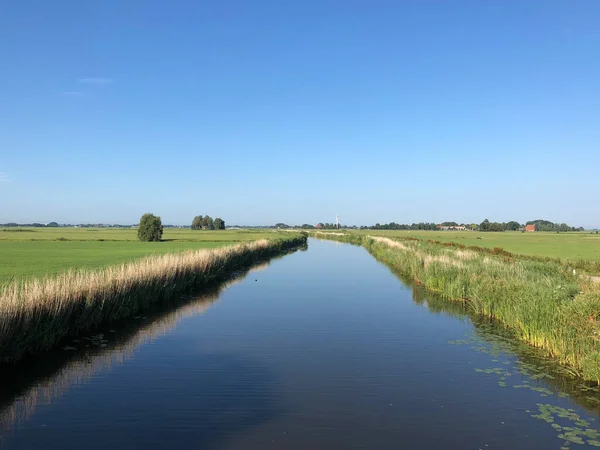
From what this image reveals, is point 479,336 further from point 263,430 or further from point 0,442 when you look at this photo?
point 0,442

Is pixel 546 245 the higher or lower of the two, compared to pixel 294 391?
higher

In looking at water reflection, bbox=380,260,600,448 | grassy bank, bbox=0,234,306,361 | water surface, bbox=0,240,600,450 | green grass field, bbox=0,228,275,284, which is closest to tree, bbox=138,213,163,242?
green grass field, bbox=0,228,275,284

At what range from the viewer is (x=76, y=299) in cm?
1225

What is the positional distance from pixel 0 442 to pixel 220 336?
23.5 ft

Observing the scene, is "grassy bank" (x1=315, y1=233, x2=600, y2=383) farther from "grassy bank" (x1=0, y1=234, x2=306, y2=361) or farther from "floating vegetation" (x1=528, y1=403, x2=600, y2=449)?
"grassy bank" (x1=0, y1=234, x2=306, y2=361)

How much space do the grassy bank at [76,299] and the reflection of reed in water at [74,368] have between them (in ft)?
1.87

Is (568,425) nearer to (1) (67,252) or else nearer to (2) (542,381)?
(2) (542,381)

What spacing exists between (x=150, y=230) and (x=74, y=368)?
70.2 metres

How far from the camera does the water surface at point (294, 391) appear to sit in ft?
21.8

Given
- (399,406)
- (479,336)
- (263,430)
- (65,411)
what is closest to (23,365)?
(65,411)

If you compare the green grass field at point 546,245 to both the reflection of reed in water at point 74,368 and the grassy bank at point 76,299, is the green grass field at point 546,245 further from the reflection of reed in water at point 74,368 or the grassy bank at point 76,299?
the reflection of reed in water at point 74,368

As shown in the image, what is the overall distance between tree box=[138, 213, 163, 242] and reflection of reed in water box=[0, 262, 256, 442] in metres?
63.3

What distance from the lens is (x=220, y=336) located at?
13.2m

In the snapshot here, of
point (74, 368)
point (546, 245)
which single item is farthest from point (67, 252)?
point (546, 245)
